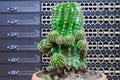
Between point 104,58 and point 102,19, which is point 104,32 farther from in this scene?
point 104,58

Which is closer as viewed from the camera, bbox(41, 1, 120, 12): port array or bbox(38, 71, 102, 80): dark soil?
bbox(38, 71, 102, 80): dark soil

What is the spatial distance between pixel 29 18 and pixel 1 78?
0.54 m

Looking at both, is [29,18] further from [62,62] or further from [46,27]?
[62,62]

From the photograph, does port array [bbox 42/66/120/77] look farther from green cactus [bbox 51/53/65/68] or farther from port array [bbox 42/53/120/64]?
green cactus [bbox 51/53/65/68]

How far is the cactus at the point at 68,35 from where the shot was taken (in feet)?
4.23

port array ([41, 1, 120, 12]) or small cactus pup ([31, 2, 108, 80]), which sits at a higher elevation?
port array ([41, 1, 120, 12])

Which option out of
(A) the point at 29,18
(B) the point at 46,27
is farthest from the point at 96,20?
(A) the point at 29,18

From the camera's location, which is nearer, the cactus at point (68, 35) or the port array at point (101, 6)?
the cactus at point (68, 35)

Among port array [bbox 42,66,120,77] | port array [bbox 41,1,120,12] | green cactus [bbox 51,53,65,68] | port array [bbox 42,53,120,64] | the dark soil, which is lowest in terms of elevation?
port array [bbox 42,66,120,77]

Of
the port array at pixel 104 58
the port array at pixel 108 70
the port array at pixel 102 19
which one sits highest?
the port array at pixel 102 19

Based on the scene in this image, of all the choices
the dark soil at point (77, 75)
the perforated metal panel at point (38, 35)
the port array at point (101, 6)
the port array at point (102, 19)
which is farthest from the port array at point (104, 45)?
the dark soil at point (77, 75)

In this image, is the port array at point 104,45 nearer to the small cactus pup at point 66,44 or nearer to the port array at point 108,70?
the port array at point 108,70

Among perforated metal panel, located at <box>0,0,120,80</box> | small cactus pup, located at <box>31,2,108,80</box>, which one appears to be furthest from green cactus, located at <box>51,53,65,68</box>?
perforated metal panel, located at <box>0,0,120,80</box>

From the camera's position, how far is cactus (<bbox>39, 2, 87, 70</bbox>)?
1289 mm
